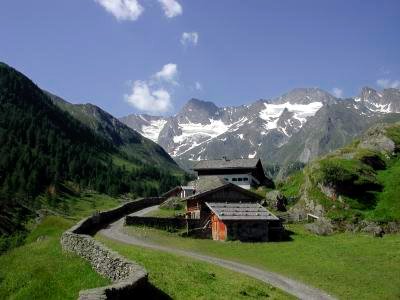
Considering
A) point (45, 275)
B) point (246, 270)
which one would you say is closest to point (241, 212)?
point (246, 270)

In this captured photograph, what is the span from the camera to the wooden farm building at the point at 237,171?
102312 millimetres

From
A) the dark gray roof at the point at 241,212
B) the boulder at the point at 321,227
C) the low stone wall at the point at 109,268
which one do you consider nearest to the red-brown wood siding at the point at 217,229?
the dark gray roof at the point at 241,212

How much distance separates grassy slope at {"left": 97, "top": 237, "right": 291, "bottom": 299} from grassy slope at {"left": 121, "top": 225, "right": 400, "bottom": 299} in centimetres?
508

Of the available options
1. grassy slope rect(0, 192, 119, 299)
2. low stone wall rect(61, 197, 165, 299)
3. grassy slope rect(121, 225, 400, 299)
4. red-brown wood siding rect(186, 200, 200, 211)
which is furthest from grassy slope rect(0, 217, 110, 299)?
red-brown wood siding rect(186, 200, 200, 211)

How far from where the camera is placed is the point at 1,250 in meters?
59.3

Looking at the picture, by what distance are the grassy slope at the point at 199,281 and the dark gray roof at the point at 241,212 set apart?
18.1 meters

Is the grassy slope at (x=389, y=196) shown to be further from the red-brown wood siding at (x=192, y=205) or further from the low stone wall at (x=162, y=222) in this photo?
the low stone wall at (x=162, y=222)

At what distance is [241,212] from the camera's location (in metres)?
59.7

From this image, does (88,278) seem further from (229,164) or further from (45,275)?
(229,164)

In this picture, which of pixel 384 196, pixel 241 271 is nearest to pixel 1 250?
pixel 241 271

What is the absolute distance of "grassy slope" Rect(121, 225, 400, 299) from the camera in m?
35.1

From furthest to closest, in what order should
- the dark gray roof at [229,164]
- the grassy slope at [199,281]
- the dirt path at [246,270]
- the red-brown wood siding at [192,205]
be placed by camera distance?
the dark gray roof at [229,164], the red-brown wood siding at [192,205], the dirt path at [246,270], the grassy slope at [199,281]

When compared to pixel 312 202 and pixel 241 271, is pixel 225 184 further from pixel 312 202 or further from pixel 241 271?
pixel 241 271

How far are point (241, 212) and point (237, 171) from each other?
144 ft
